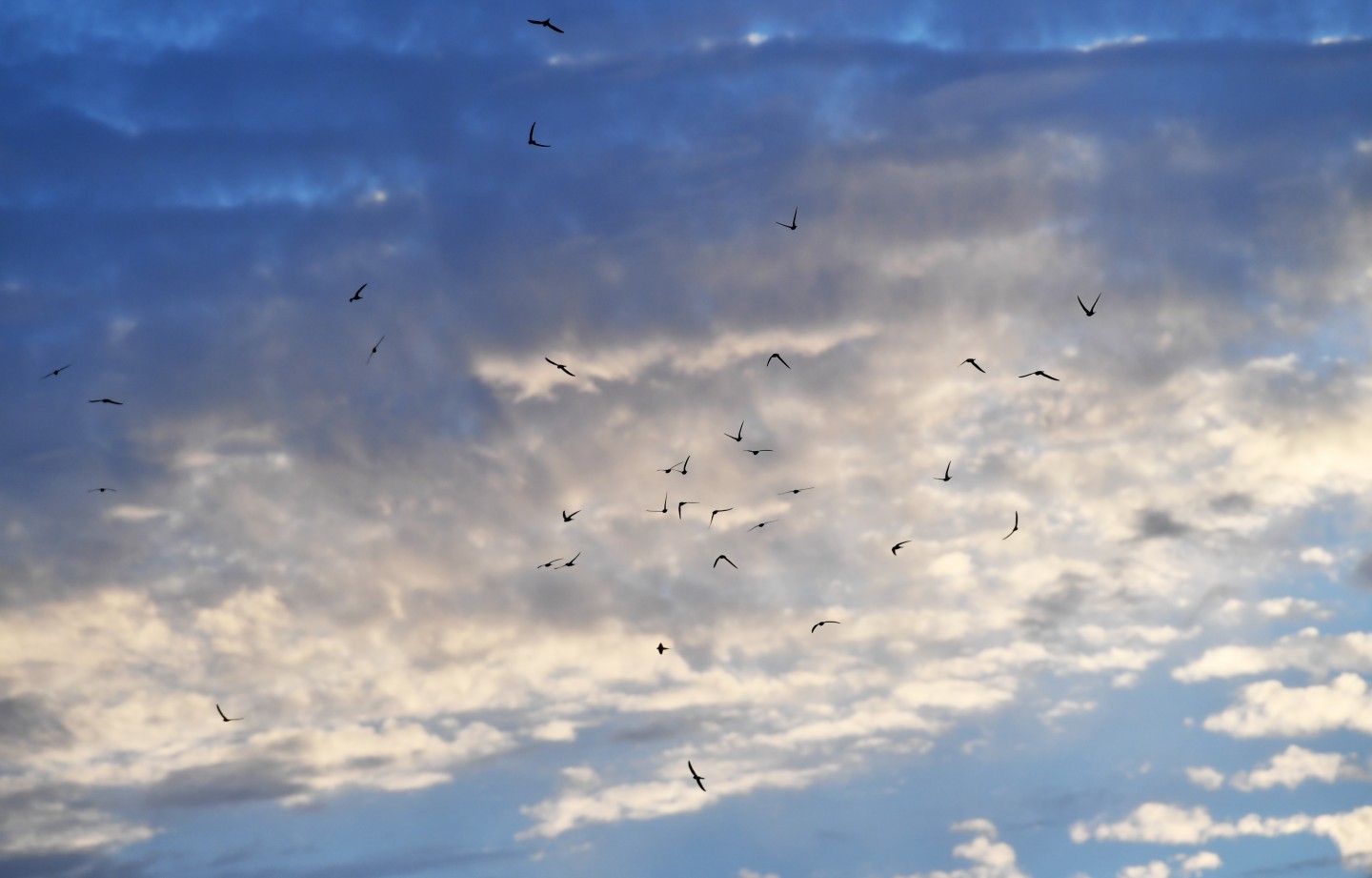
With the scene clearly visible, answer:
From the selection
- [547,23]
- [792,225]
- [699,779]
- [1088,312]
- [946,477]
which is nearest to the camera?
[547,23]

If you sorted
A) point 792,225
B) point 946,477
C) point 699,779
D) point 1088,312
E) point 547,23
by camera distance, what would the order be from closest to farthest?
point 547,23
point 699,779
point 1088,312
point 792,225
point 946,477

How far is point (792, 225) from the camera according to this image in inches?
4028

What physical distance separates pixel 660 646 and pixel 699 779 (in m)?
20.2

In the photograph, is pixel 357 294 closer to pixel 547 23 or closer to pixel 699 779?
pixel 547 23

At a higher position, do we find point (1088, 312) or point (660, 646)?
point (1088, 312)

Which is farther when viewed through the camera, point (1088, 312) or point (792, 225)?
point (792, 225)

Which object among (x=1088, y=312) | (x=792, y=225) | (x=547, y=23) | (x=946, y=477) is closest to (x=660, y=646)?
(x=946, y=477)

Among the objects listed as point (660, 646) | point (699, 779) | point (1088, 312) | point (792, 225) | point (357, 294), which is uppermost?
point (792, 225)

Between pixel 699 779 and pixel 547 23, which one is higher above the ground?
pixel 547 23

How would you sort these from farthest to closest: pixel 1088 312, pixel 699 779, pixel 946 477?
1. pixel 946 477
2. pixel 1088 312
3. pixel 699 779

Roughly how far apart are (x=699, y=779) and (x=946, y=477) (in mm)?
51756

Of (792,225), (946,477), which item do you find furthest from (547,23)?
(946,477)

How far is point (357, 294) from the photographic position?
99000mm

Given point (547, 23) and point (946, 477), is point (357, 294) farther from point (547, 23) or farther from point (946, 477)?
point (946, 477)
